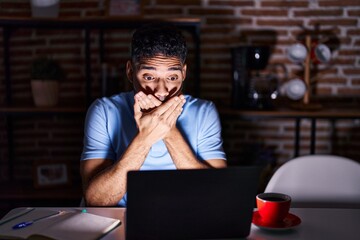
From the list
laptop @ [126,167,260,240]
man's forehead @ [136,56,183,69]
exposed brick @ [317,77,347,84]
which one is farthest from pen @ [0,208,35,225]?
exposed brick @ [317,77,347,84]

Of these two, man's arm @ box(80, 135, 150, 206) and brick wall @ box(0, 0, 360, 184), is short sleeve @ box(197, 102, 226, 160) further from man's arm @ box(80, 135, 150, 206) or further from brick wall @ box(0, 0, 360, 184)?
brick wall @ box(0, 0, 360, 184)

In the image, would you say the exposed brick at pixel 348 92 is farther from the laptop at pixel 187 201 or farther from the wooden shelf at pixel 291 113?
the laptop at pixel 187 201

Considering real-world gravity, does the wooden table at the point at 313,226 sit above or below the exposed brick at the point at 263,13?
below

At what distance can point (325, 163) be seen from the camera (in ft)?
5.38

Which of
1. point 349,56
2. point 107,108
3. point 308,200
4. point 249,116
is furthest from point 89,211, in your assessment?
point 349,56

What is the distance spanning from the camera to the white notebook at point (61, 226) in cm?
105

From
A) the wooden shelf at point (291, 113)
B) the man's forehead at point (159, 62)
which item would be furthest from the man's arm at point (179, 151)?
the wooden shelf at point (291, 113)

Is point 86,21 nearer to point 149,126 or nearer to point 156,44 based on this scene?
point 156,44

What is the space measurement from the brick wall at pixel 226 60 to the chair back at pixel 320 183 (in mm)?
1155

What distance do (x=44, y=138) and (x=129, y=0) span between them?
1044 millimetres

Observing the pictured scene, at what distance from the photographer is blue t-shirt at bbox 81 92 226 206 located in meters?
1.64

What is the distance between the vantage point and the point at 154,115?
144 centimetres

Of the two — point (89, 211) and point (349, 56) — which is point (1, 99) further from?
point (349, 56)

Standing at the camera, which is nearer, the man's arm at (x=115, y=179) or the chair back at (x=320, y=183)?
the man's arm at (x=115, y=179)
